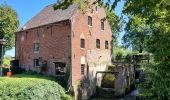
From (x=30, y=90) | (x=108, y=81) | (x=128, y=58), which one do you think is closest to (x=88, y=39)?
(x=108, y=81)

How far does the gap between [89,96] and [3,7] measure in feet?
78.5

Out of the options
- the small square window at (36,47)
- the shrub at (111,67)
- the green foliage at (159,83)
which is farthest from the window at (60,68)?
the green foliage at (159,83)

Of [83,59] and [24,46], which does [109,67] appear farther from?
[24,46]

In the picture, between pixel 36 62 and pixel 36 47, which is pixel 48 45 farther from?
pixel 36 62

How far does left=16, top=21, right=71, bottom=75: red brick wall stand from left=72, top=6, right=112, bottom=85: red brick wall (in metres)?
0.80

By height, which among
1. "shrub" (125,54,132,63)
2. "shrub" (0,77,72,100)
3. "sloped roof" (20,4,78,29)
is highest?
"sloped roof" (20,4,78,29)

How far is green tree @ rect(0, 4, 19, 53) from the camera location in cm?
4466

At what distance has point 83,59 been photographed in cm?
3005

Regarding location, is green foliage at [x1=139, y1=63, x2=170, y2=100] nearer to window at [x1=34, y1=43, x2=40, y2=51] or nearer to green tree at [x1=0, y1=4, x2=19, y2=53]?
window at [x1=34, y1=43, x2=40, y2=51]

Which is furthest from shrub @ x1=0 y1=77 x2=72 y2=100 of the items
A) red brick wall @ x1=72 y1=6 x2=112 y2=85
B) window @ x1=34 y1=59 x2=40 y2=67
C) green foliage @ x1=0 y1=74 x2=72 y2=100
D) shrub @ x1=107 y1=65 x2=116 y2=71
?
shrub @ x1=107 y1=65 x2=116 y2=71

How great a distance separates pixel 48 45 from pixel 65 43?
264cm

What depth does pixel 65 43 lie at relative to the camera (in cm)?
2802

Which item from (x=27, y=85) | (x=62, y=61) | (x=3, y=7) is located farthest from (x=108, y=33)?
(x=3, y=7)

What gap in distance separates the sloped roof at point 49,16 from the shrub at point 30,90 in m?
7.28
